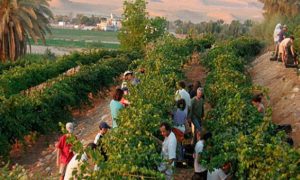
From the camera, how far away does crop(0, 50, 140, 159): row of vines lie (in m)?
11.8

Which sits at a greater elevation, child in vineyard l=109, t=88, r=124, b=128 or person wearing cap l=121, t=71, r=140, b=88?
child in vineyard l=109, t=88, r=124, b=128

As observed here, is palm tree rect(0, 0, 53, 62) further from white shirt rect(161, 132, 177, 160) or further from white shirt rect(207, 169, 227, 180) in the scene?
white shirt rect(207, 169, 227, 180)

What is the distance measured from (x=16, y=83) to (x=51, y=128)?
439 centimetres

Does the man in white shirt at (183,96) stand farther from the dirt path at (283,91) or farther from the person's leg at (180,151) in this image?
the dirt path at (283,91)

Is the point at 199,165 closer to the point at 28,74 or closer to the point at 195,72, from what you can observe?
the point at 28,74

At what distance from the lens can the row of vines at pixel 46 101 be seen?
1180 centimetres

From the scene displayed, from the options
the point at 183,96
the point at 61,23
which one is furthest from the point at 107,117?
the point at 61,23

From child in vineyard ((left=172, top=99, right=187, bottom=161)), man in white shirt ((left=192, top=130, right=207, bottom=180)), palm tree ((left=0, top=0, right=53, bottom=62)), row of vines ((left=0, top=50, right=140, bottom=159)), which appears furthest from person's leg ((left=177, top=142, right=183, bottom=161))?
palm tree ((left=0, top=0, right=53, bottom=62))

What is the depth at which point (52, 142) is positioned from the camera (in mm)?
13453

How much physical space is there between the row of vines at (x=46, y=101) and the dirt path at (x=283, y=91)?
5921mm

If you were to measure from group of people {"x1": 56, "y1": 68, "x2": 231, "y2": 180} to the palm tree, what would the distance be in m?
16.0

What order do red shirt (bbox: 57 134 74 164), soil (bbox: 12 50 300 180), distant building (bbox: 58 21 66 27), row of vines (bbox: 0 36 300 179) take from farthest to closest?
distant building (bbox: 58 21 66 27) → soil (bbox: 12 50 300 180) → red shirt (bbox: 57 134 74 164) → row of vines (bbox: 0 36 300 179)

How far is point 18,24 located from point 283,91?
1571 centimetres

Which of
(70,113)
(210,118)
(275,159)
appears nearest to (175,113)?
(210,118)
